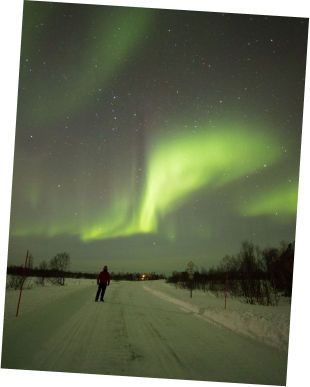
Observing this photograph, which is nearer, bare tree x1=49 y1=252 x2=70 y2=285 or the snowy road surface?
the snowy road surface

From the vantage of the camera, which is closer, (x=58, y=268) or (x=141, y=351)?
(x=141, y=351)

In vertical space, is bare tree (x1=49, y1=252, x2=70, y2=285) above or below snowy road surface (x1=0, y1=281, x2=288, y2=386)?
below

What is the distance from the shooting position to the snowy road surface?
4.11m

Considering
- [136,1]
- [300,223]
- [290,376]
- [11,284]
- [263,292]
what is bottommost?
[11,284]

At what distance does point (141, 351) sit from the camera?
5047mm

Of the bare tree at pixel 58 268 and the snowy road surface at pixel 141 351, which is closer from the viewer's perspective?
the snowy road surface at pixel 141 351

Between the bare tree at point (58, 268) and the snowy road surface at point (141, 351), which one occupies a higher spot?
the snowy road surface at point (141, 351)

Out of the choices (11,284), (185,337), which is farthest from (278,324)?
(11,284)

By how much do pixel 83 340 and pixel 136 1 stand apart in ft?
23.0

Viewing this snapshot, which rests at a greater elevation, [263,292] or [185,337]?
[185,337]

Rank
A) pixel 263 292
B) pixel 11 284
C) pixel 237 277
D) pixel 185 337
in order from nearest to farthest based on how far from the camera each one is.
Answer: pixel 185 337, pixel 263 292, pixel 237 277, pixel 11 284

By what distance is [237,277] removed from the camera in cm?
2356

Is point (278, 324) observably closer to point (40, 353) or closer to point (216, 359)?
point (216, 359)

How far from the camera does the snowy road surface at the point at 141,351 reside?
4.11 m
